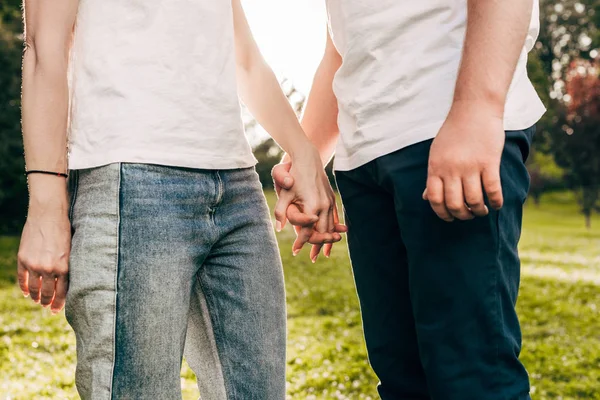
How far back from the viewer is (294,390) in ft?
17.2

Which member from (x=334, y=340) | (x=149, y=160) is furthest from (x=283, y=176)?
(x=334, y=340)

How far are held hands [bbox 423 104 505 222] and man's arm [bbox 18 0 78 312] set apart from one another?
855 mm

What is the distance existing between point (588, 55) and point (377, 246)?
45711 mm

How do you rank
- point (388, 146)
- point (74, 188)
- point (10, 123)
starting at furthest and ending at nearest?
point (10, 123)
point (74, 188)
point (388, 146)

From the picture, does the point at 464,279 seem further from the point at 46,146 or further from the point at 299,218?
the point at 46,146

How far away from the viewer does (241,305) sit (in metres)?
1.78

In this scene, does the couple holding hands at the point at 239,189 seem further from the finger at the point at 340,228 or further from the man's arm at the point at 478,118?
the finger at the point at 340,228

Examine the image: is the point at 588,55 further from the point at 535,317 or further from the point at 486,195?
the point at 486,195

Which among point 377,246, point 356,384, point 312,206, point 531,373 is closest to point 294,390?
point 356,384

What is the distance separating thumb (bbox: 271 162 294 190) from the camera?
79.6 inches

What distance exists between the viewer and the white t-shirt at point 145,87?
1.56m

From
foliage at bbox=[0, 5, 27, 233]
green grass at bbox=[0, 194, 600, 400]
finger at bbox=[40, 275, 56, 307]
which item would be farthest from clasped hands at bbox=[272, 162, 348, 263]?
foliage at bbox=[0, 5, 27, 233]

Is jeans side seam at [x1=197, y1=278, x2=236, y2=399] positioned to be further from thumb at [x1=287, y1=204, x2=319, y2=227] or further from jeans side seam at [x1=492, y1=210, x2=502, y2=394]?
jeans side seam at [x1=492, y1=210, x2=502, y2=394]

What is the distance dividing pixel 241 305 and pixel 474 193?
766mm
